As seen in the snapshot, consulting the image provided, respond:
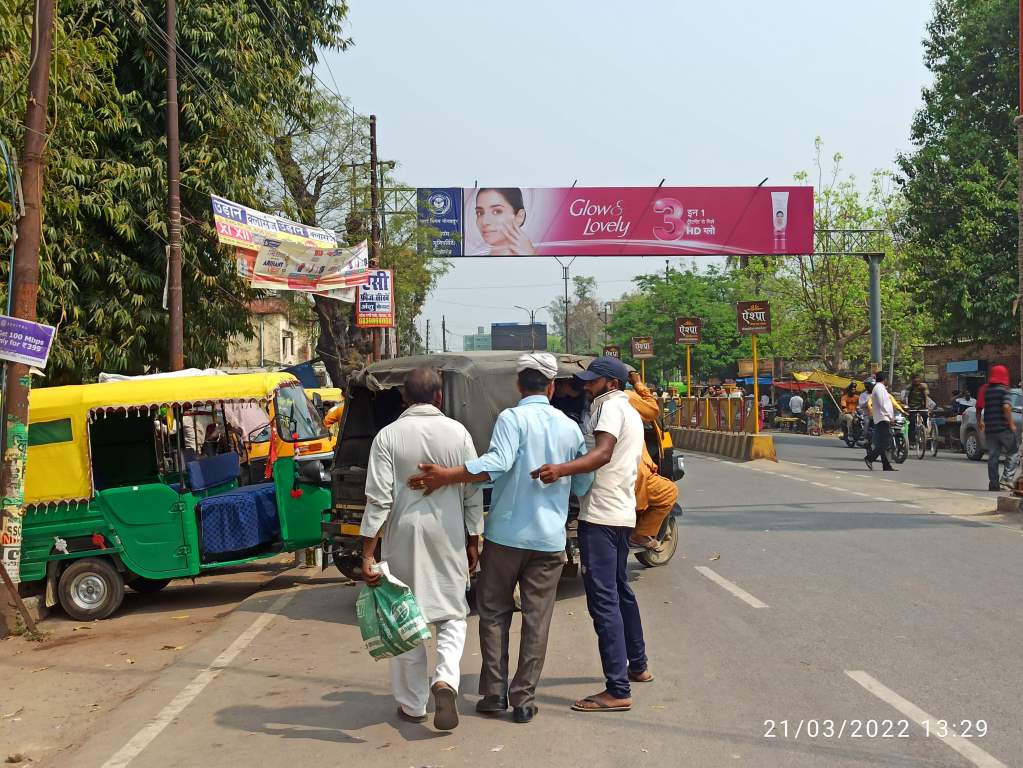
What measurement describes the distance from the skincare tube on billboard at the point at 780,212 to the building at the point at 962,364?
7402mm

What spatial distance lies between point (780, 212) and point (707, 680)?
3792 centimetres

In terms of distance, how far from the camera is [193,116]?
19656 mm

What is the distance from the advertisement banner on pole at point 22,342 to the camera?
364 inches

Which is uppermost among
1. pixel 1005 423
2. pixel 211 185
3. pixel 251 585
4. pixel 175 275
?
pixel 211 185

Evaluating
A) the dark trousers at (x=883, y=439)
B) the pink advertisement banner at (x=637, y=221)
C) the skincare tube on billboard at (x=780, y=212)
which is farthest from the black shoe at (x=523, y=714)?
the skincare tube on billboard at (x=780, y=212)

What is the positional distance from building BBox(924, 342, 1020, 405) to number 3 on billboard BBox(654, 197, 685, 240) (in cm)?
1071

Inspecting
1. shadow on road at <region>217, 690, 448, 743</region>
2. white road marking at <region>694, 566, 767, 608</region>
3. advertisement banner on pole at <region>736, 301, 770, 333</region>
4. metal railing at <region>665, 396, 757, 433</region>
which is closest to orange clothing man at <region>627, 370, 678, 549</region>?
white road marking at <region>694, 566, 767, 608</region>

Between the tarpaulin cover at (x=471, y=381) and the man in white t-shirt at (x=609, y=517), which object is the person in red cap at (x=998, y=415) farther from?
the man in white t-shirt at (x=609, y=517)

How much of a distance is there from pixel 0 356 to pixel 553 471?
5.84 metres

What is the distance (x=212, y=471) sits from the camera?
38.4ft

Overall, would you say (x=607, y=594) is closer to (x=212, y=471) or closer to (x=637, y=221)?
(x=212, y=471)

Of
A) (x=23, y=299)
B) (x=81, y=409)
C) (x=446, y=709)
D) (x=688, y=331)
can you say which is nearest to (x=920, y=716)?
(x=446, y=709)

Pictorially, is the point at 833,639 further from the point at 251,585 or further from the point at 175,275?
the point at 175,275

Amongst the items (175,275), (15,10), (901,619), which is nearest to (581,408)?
(901,619)
